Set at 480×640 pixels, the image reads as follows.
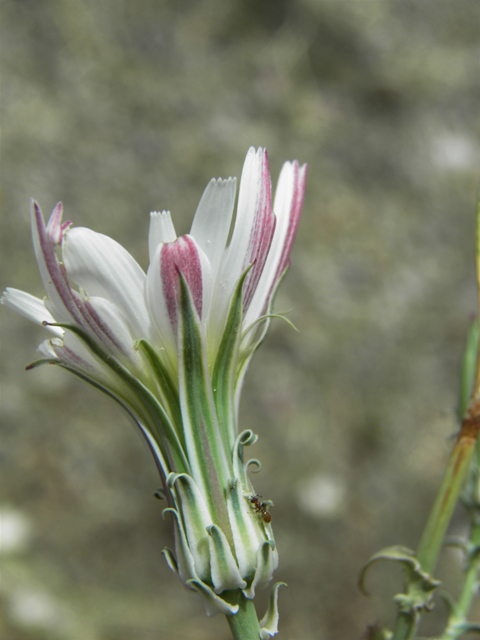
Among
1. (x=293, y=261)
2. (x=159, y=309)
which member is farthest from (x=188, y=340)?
(x=293, y=261)

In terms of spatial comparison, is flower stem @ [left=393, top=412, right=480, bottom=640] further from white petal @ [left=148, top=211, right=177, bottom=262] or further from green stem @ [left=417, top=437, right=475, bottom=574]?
white petal @ [left=148, top=211, right=177, bottom=262]

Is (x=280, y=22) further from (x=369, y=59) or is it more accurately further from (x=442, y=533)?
(x=442, y=533)

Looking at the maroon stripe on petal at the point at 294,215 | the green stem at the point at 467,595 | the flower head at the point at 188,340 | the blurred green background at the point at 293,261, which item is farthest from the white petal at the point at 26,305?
the blurred green background at the point at 293,261

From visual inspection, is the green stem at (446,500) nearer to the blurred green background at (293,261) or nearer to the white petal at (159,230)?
the white petal at (159,230)

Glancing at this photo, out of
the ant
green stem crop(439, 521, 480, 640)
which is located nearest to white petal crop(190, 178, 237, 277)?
the ant

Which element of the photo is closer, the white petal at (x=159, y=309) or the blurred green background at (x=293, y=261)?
the white petal at (x=159, y=309)

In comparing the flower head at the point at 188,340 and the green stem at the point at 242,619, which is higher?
the flower head at the point at 188,340

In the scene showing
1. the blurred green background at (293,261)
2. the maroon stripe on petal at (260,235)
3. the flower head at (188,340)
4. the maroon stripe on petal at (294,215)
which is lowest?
the flower head at (188,340)

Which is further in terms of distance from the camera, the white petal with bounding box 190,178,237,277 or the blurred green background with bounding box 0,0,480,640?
the blurred green background with bounding box 0,0,480,640
